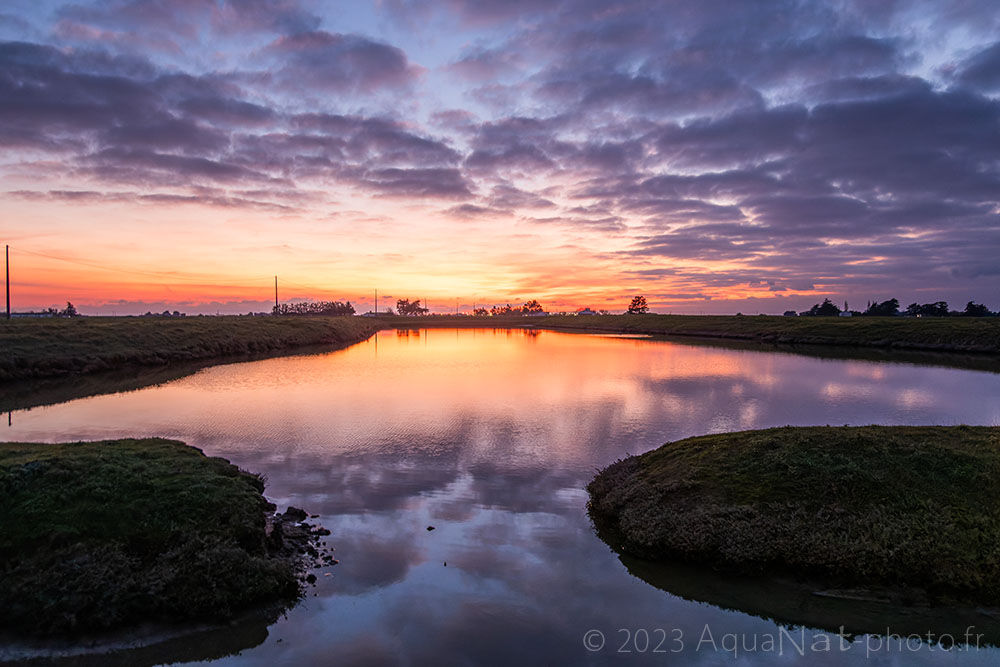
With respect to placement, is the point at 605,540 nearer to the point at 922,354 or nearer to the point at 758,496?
the point at 758,496

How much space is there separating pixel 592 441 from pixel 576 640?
15074mm

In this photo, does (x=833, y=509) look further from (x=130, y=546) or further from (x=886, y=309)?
(x=886, y=309)

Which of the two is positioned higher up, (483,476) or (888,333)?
(888,333)

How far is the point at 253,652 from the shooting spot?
385 inches

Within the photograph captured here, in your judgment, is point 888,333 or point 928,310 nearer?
point 888,333

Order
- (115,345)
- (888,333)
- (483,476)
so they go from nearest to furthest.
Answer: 1. (483,476)
2. (115,345)
3. (888,333)

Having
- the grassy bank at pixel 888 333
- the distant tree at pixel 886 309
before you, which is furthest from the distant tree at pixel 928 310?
the grassy bank at pixel 888 333

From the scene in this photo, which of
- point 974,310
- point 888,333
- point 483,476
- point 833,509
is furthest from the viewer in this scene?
point 974,310

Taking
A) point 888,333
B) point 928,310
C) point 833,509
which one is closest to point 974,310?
point 928,310

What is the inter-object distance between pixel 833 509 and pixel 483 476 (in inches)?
441

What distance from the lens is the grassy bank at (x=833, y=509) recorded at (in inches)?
470

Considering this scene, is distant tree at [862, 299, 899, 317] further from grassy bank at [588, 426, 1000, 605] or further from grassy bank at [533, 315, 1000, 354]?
grassy bank at [588, 426, 1000, 605]

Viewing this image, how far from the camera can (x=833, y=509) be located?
13.3 meters

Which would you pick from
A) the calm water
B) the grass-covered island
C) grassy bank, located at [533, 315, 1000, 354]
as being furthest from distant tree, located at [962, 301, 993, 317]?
the grass-covered island
